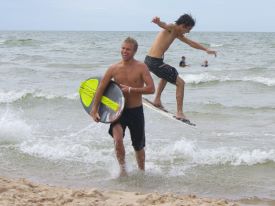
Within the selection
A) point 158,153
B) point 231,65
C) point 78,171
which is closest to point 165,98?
point 158,153

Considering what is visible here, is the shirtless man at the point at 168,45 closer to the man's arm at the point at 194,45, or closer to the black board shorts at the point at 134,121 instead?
the man's arm at the point at 194,45

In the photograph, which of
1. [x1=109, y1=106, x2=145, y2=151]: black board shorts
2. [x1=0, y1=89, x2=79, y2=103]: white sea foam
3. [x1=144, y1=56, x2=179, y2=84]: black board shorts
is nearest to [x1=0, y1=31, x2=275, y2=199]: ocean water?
[x1=0, y1=89, x2=79, y2=103]: white sea foam

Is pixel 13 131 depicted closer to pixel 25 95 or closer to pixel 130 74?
pixel 130 74

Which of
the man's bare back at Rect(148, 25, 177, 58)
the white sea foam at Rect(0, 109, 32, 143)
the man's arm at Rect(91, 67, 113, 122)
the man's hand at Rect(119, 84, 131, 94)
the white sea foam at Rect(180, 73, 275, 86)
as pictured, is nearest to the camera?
the man's hand at Rect(119, 84, 131, 94)

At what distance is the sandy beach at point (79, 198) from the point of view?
500 centimetres

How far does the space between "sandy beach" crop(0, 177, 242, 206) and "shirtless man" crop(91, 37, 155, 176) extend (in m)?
1.01

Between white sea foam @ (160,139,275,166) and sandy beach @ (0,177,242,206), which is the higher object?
sandy beach @ (0,177,242,206)

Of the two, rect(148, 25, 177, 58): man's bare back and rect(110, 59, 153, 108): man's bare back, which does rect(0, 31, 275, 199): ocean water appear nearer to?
rect(110, 59, 153, 108): man's bare back

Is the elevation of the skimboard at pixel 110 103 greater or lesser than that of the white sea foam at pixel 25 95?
greater

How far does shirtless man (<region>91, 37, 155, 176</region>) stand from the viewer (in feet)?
19.8

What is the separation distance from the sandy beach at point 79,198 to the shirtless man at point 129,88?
3.31ft

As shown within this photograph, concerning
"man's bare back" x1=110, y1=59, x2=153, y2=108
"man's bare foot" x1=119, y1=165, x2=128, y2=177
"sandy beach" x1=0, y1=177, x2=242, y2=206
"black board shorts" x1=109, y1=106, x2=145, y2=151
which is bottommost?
"man's bare foot" x1=119, y1=165, x2=128, y2=177

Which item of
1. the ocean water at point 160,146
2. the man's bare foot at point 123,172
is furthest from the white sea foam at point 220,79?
the man's bare foot at point 123,172
